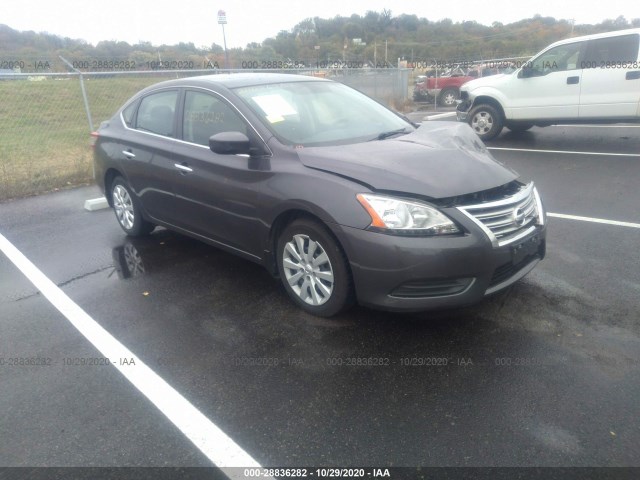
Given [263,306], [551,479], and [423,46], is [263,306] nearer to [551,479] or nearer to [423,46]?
[551,479]

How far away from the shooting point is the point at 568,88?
30.5ft

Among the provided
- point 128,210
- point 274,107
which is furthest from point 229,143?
point 128,210

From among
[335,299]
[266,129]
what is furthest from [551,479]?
[266,129]

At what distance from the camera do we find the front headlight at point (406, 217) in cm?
299

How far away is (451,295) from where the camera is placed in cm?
304

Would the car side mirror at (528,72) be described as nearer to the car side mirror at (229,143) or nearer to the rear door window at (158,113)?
the rear door window at (158,113)

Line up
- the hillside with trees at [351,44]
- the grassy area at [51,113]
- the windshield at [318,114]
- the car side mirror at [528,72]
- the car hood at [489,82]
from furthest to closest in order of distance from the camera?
the hillside with trees at [351,44] < the grassy area at [51,113] < the car hood at [489,82] < the car side mirror at [528,72] < the windshield at [318,114]

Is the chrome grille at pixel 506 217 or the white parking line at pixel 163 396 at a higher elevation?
the chrome grille at pixel 506 217

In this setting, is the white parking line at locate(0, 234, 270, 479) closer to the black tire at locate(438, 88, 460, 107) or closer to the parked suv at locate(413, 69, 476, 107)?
the parked suv at locate(413, 69, 476, 107)

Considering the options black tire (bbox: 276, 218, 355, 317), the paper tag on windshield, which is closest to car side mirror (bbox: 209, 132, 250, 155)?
the paper tag on windshield

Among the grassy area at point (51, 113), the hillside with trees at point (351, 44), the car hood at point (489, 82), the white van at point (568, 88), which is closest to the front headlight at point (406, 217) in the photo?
the white van at point (568, 88)

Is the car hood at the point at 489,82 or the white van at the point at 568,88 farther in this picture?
the car hood at the point at 489,82

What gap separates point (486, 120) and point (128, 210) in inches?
311

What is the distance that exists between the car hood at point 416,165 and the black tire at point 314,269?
450 millimetres
